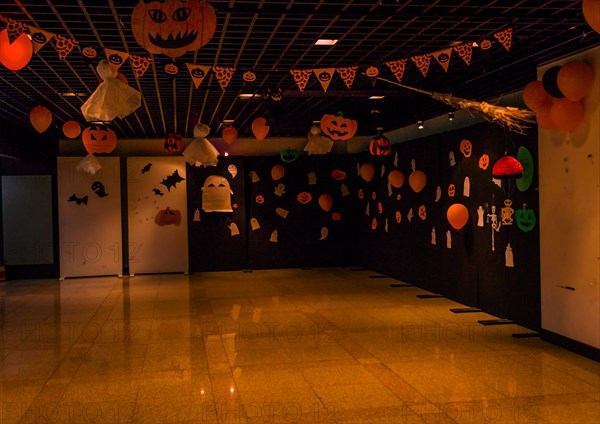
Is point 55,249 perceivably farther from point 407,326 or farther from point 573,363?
point 573,363

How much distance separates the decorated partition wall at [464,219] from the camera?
723cm

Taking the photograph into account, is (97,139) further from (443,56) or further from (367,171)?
(367,171)

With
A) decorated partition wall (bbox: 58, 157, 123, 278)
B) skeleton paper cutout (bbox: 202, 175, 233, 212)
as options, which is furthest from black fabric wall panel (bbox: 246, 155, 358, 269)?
decorated partition wall (bbox: 58, 157, 123, 278)

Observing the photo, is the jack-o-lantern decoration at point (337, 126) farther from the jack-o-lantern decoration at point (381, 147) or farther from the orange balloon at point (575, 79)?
the orange balloon at point (575, 79)

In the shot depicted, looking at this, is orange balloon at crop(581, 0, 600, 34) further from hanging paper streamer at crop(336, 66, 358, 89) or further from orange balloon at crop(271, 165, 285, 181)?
orange balloon at crop(271, 165, 285, 181)

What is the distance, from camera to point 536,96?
611 cm

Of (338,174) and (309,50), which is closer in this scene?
(309,50)

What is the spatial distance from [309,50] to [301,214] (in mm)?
7581

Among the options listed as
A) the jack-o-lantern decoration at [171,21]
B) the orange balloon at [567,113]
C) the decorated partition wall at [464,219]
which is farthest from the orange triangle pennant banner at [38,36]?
the decorated partition wall at [464,219]

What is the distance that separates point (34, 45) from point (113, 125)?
7033 millimetres

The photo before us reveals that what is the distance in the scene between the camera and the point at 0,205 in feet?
41.4

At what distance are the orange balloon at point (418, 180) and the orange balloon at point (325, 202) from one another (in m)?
3.66

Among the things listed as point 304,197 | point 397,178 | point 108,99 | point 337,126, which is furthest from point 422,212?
point 108,99

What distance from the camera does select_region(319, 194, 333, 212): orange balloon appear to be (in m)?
13.4
